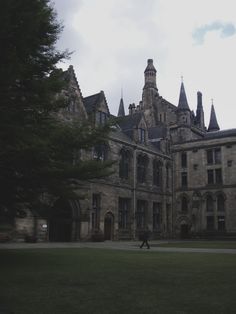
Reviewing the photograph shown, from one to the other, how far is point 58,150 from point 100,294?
619 centimetres

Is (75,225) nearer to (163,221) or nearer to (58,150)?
(163,221)

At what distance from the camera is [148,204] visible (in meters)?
44.8

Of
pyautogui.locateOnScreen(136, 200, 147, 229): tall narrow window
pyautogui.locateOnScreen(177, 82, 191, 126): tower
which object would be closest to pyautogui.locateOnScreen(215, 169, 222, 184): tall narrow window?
pyautogui.locateOnScreen(177, 82, 191, 126): tower

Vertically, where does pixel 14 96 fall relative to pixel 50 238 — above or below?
above

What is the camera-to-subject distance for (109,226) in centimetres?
3950

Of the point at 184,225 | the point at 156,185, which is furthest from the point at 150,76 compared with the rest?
the point at 184,225

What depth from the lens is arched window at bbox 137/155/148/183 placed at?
44450 millimetres

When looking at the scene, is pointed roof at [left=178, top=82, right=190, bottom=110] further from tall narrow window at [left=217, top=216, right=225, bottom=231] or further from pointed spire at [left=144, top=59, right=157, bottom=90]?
tall narrow window at [left=217, top=216, right=225, bottom=231]

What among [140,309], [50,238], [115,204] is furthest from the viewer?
[115,204]

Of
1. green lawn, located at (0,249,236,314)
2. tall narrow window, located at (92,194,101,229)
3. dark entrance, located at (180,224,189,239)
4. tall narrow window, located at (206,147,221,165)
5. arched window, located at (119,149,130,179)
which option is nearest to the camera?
green lawn, located at (0,249,236,314)

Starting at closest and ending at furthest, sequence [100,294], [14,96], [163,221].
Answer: [100,294] → [14,96] → [163,221]

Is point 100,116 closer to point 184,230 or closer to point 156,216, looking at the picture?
point 156,216

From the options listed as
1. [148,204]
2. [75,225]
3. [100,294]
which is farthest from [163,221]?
[100,294]

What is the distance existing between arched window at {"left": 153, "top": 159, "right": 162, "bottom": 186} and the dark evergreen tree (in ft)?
108
